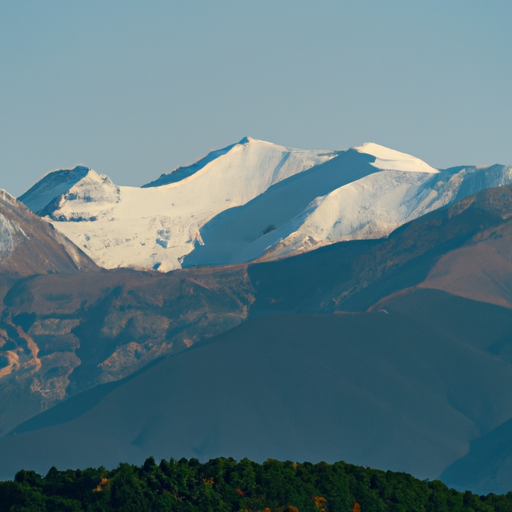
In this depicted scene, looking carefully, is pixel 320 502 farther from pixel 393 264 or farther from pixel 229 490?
pixel 393 264

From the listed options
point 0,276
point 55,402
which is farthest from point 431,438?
point 0,276

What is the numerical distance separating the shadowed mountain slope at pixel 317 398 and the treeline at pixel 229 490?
55.5m

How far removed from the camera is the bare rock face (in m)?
154

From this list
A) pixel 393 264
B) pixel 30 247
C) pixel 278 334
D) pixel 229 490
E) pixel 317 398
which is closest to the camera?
pixel 229 490

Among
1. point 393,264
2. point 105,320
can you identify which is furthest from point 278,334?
point 105,320

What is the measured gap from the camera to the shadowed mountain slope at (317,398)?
114 metres

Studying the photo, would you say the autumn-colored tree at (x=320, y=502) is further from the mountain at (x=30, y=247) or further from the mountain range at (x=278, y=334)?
the mountain at (x=30, y=247)

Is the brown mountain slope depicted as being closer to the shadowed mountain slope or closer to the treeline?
the shadowed mountain slope

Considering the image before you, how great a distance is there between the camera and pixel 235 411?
4668 inches

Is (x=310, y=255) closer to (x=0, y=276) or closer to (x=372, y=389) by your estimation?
(x=0, y=276)

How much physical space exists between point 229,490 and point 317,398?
229ft

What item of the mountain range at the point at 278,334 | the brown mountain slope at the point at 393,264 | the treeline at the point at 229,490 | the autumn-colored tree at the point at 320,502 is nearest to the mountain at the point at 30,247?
the mountain range at the point at 278,334

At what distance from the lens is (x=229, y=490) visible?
165ft

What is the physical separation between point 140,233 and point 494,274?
63048mm
